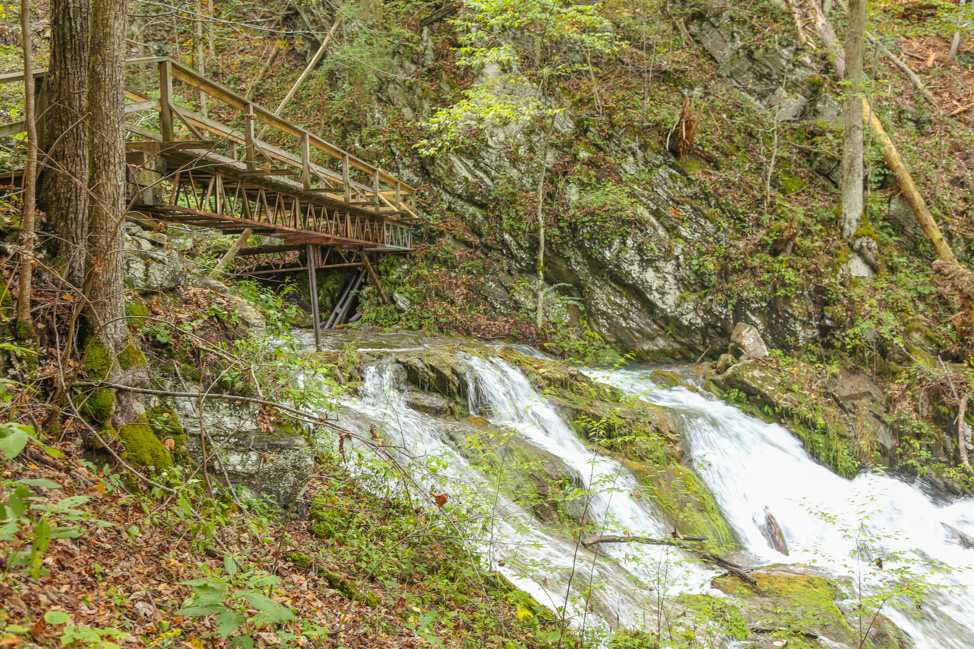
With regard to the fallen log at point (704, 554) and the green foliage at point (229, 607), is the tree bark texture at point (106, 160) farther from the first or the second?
the fallen log at point (704, 554)

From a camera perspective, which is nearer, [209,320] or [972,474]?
[209,320]

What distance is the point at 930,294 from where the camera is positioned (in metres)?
13.7

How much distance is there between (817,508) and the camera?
827 cm

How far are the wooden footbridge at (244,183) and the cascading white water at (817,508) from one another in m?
5.99

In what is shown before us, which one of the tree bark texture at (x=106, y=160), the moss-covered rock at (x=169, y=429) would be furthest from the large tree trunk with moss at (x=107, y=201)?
the moss-covered rock at (x=169, y=429)

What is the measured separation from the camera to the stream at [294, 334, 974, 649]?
546cm

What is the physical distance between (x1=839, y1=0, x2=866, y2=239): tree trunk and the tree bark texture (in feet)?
53.1

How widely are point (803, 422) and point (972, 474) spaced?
11.2 ft

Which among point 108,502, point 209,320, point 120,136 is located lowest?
point 108,502

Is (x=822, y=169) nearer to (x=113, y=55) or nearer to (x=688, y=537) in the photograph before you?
(x=688, y=537)

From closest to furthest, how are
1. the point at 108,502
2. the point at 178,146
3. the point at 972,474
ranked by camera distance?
the point at 108,502
the point at 178,146
the point at 972,474

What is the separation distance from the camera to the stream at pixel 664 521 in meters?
5.46

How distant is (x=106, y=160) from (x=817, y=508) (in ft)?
32.1

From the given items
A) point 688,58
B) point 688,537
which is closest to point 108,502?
point 688,537
